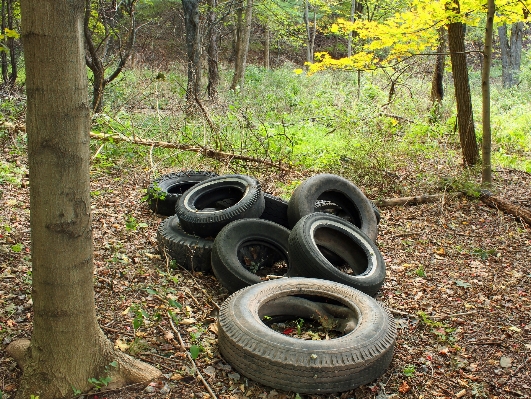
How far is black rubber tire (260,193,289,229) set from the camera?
6312 millimetres

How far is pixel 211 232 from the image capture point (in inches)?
218

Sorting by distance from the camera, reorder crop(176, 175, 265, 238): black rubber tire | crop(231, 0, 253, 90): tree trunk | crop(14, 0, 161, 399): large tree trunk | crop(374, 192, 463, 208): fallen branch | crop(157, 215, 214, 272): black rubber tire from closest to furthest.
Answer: crop(14, 0, 161, 399): large tree trunk
crop(157, 215, 214, 272): black rubber tire
crop(176, 175, 265, 238): black rubber tire
crop(374, 192, 463, 208): fallen branch
crop(231, 0, 253, 90): tree trunk

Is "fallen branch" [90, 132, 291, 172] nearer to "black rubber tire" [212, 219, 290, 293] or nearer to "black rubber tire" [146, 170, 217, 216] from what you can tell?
"black rubber tire" [146, 170, 217, 216]

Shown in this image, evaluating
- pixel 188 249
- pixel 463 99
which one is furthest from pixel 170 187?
pixel 463 99

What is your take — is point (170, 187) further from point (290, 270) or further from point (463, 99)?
point (463, 99)

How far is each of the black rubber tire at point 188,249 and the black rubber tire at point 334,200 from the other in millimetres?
1275

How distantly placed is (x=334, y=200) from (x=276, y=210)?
926 mm

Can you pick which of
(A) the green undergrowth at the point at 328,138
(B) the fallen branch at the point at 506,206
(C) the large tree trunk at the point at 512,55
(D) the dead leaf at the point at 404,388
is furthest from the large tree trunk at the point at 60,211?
(C) the large tree trunk at the point at 512,55

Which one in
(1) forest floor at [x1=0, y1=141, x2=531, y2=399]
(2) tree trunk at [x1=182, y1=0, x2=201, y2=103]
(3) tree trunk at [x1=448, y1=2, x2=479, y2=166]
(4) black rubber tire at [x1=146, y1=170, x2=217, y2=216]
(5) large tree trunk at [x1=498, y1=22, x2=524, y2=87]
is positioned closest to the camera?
(1) forest floor at [x1=0, y1=141, x2=531, y2=399]

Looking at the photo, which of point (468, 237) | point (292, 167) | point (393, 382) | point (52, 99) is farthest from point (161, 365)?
point (292, 167)

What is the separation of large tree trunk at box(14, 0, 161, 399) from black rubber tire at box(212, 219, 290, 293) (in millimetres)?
1738

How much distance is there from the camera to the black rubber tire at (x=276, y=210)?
20.7 ft

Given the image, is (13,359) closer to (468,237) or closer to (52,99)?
(52,99)

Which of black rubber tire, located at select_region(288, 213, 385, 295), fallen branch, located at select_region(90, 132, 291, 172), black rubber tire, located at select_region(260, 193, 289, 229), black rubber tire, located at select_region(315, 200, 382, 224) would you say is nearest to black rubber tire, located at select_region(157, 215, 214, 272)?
black rubber tire, located at select_region(288, 213, 385, 295)
